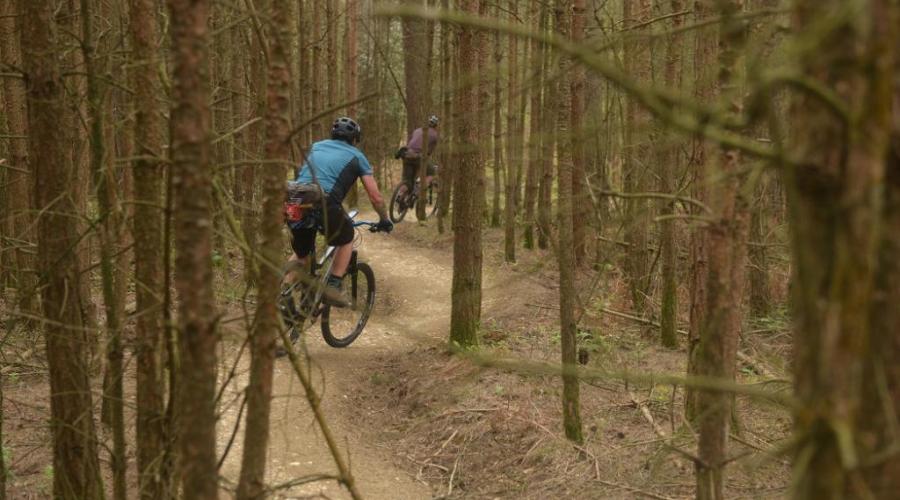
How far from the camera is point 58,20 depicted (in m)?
4.80

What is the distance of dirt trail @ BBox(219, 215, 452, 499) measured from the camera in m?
5.90

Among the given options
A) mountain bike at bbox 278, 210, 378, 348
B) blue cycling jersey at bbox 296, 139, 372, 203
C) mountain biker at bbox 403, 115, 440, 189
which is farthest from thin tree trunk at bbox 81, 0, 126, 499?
mountain biker at bbox 403, 115, 440, 189

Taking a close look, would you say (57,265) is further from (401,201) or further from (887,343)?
(401,201)

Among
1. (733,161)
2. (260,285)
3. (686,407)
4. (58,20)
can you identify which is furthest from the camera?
(686,407)

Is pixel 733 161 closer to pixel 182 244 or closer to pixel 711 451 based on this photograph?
pixel 711 451

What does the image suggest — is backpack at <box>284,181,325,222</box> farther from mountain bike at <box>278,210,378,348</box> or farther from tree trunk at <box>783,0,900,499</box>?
tree trunk at <box>783,0,900,499</box>

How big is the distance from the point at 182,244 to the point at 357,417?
5009mm

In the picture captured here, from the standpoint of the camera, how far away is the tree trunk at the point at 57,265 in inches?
154

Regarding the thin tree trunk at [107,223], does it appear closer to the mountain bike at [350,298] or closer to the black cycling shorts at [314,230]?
the mountain bike at [350,298]

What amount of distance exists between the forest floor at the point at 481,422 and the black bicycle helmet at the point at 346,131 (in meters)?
2.04

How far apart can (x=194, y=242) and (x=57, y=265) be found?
184cm

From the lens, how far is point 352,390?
7.70 metres

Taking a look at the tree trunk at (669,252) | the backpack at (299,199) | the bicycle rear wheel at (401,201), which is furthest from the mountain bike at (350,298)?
the bicycle rear wheel at (401,201)

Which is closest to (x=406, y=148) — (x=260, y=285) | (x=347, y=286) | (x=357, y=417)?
(x=347, y=286)
